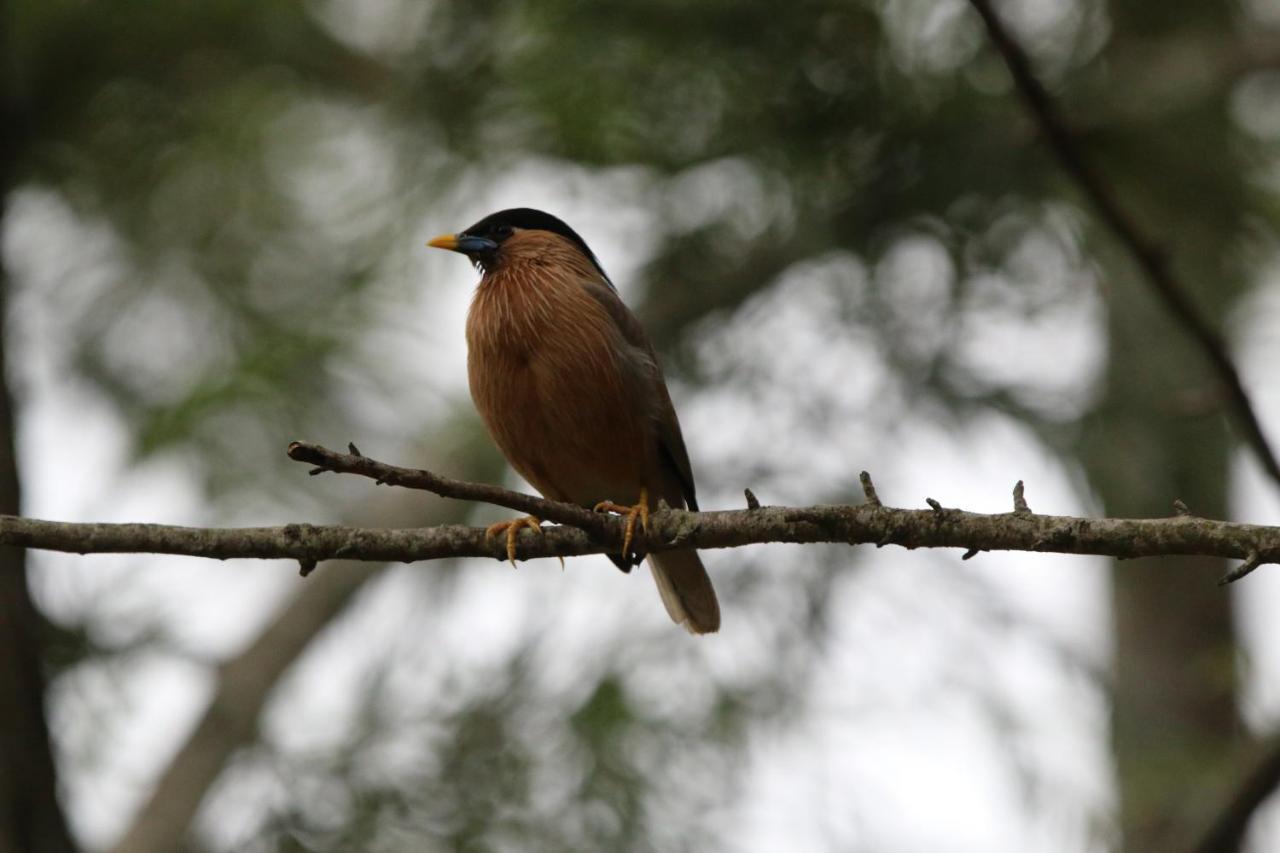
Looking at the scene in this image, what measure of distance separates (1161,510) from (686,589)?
6.10 ft

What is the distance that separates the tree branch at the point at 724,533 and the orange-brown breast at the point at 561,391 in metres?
0.94

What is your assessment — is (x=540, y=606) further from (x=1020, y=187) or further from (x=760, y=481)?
(x=1020, y=187)

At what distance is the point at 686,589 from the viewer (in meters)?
5.00

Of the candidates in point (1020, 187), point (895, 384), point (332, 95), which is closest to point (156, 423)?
point (332, 95)

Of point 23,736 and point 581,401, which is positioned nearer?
point 23,736

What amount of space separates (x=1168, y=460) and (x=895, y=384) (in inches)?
45.0

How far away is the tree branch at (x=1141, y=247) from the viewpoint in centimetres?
356

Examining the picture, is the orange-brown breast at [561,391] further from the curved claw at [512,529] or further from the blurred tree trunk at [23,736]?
the blurred tree trunk at [23,736]

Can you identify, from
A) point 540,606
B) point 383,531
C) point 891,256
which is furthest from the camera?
point 540,606

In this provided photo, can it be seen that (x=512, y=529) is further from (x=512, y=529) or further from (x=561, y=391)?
(x=561, y=391)

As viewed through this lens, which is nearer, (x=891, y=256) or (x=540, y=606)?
(x=891, y=256)

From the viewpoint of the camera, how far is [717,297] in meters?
6.61

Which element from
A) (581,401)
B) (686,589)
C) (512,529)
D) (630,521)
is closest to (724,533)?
(630,521)

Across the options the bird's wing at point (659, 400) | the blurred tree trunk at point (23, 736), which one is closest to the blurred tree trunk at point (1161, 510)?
the bird's wing at point (659, 400)
